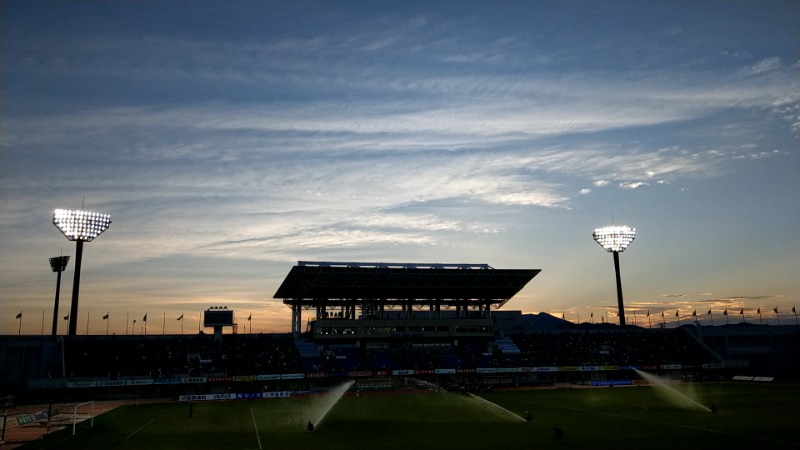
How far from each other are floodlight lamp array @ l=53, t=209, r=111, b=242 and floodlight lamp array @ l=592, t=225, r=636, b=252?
118468 millimetres

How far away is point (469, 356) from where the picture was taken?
118000 millimetres

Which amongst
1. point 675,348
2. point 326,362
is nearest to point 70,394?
point 326,362

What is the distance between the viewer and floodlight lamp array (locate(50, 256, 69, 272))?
384ft

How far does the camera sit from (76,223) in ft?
359

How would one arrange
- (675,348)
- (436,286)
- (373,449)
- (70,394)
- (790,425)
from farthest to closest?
(675,348) < (436,286) < (70,394) < (790,425) < (373,449)

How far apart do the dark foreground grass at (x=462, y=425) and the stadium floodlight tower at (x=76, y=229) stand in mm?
41650

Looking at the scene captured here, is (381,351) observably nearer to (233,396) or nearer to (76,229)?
(233,396)

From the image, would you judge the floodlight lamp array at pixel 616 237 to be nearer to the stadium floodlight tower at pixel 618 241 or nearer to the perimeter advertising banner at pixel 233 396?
the stadium floodlight tower at pixel 618 241

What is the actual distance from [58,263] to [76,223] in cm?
1393

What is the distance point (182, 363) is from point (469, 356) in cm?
5622

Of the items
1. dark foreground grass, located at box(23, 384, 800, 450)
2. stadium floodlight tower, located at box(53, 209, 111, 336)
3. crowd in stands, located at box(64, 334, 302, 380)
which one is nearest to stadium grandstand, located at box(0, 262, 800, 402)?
crowd in stands, located at box(64, 334, 302, 380)

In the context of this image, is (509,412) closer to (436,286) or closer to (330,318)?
(436,286)

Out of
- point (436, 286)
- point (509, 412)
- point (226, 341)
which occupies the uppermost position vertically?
point (436, 286)

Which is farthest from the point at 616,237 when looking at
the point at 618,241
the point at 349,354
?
the point at 349,354
